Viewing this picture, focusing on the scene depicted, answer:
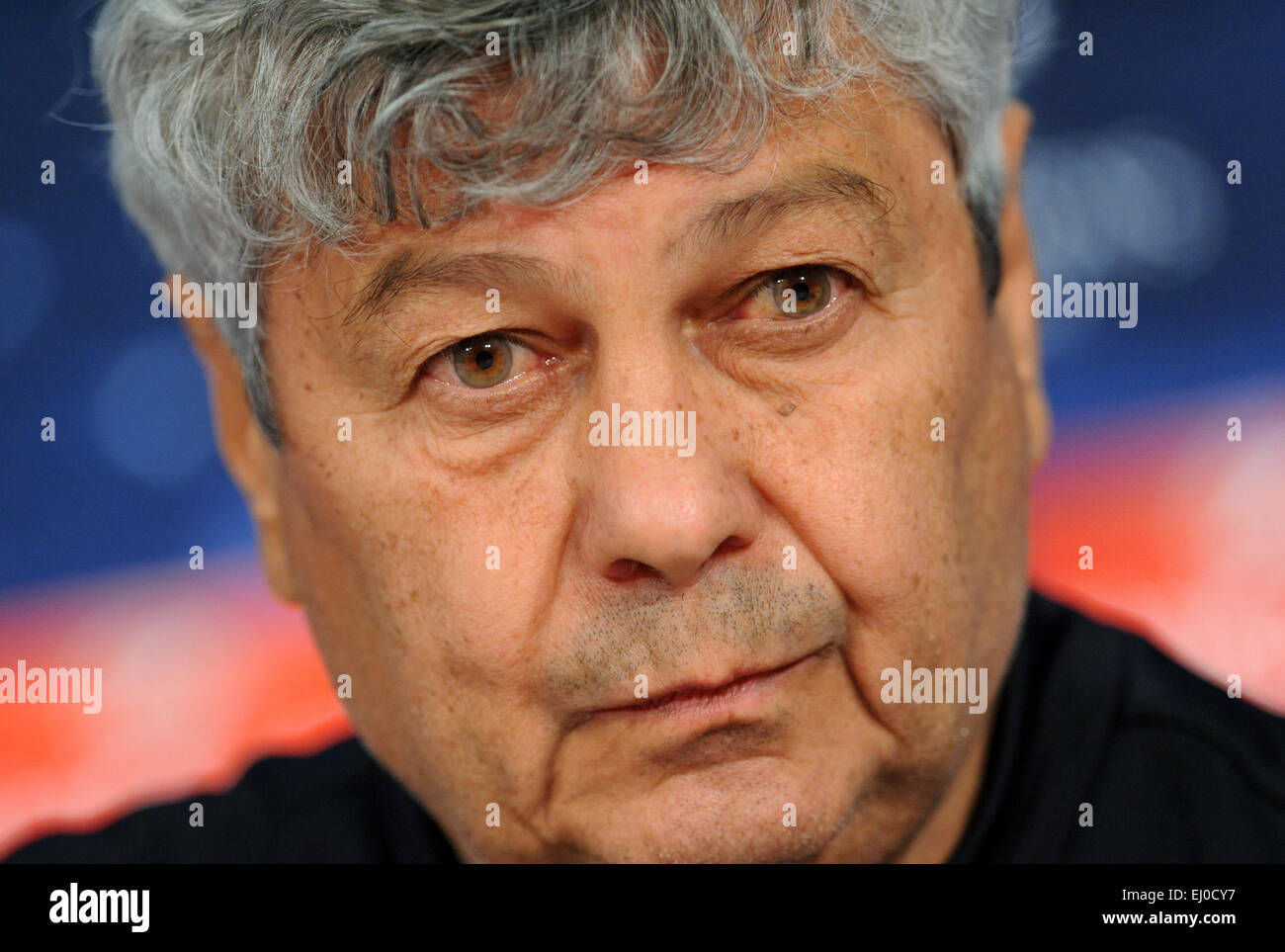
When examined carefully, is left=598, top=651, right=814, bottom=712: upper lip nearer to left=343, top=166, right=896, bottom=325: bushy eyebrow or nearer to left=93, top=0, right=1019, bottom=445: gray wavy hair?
left=343, top=166, right=896, bottom=325: bushy eyebrow

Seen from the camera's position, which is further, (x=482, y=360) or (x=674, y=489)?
(x=482, y=360)

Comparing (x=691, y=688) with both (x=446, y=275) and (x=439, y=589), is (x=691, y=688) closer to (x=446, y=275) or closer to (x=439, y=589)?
(x=439, y=589)

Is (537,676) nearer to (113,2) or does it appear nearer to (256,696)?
(113,2)

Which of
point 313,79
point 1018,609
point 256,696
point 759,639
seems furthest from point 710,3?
point 256,696

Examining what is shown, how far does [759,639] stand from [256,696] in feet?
4.67

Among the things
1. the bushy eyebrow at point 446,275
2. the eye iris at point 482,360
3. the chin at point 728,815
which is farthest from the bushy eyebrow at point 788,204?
the chin at point 728,815

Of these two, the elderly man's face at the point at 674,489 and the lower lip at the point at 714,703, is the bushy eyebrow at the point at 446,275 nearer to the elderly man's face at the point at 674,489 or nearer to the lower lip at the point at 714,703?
the elderly man's face at the point at 674,489

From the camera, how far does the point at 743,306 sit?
157cm

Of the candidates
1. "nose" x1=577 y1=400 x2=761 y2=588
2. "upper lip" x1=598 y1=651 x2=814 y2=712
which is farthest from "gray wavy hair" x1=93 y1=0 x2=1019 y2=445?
"upper lip" x1=598 y1=651 x2=814 y2=712

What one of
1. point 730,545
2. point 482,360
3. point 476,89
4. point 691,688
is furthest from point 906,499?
point 476,89

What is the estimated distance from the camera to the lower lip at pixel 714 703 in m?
1.52

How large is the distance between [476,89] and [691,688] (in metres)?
0.68

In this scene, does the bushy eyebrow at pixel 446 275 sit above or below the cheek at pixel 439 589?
above
